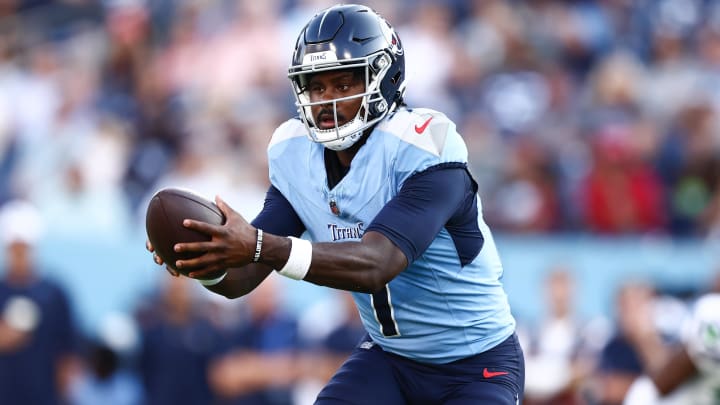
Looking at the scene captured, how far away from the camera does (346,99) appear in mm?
3807

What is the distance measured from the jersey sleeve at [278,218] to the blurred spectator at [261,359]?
3787 millimetres

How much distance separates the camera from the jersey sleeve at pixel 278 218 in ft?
13.1

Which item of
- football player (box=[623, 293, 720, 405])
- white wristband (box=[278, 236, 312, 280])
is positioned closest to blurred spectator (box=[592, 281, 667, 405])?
football player (box=[623, 293, 720, 405])

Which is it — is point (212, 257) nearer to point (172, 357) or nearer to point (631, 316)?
point (631, 316)

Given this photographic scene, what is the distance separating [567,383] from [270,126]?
11.4 feet

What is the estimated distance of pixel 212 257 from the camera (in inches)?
129

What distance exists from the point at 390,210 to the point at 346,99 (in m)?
0.43

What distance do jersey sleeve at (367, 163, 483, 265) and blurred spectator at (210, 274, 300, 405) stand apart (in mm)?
4111

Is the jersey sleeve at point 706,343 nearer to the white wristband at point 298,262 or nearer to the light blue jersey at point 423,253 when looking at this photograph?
the light blue jersey at point 423,253

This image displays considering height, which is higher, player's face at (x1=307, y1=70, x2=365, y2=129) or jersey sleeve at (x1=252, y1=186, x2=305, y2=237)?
player's face at (x1=307, y1=70, x2=365, y2=129)

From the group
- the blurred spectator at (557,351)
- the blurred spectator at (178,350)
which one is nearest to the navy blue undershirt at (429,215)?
the blurred spectator at (557,351)

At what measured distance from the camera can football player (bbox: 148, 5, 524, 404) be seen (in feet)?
12.4

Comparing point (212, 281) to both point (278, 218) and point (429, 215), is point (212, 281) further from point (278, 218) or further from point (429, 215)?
point (429, 215)

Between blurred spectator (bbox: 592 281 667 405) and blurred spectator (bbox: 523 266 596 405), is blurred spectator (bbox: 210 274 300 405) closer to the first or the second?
blurred spectator (bbox: 523 266 596 405)
